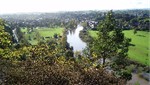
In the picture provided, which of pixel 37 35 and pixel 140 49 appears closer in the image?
pixel 140 49

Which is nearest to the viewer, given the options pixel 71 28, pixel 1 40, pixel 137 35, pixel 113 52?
pixel 1 40

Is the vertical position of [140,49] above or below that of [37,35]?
below

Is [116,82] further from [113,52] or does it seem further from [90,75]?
[113,52]

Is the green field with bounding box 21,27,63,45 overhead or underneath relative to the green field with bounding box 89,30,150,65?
underneath

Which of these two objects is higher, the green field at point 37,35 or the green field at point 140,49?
the green field at point 140,49

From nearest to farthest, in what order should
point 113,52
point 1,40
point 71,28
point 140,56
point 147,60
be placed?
point 1,40 < point 113,52 < point 147,60 < point 140,56 < point 71,28

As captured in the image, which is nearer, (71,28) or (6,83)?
(6,83)

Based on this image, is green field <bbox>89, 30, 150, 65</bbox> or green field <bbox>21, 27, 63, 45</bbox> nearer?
green field <bbox>89, 30, 150, 65</bbox>

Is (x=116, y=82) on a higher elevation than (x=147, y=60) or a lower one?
higher

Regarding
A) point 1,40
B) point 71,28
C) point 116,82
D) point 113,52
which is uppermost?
point 1,40

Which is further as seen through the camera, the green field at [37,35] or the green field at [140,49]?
the green field at [37,35]

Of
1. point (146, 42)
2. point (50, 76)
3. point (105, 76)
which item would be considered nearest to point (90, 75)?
point (105, 76)
